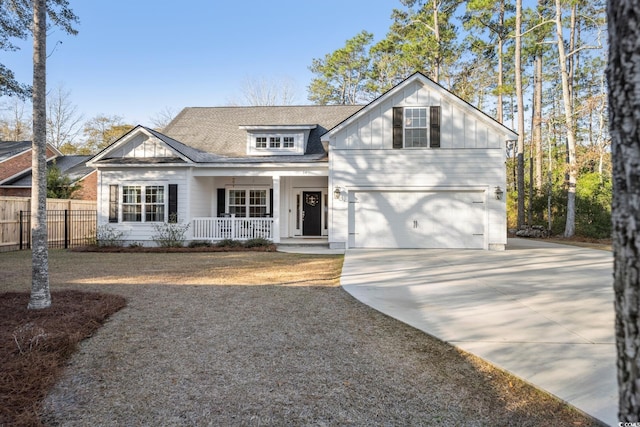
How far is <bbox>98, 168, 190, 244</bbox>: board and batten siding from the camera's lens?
13414 mm

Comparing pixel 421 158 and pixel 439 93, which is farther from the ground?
pixel 439 93

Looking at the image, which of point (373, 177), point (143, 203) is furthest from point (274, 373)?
point (143, 203)

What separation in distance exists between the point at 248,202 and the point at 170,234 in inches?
137

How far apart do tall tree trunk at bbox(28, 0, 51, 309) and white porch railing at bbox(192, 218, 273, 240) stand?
8765 mm

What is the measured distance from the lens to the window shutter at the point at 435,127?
1241cm

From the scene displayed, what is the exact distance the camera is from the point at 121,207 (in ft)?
44.5

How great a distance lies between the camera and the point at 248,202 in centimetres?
1539

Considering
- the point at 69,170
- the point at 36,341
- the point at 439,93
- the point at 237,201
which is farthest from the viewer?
the point at 69,170

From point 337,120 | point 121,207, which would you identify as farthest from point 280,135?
point 121,207

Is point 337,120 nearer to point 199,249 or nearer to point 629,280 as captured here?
point 199,249

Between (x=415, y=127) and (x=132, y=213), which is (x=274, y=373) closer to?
(x=415, y=127)

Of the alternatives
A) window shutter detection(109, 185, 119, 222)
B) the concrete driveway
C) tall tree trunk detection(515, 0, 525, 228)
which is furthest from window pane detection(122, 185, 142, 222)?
tall tree trunk detection(515, 0, 525, 228)

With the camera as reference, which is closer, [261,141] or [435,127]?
[435,127]

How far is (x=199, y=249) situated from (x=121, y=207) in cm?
361
